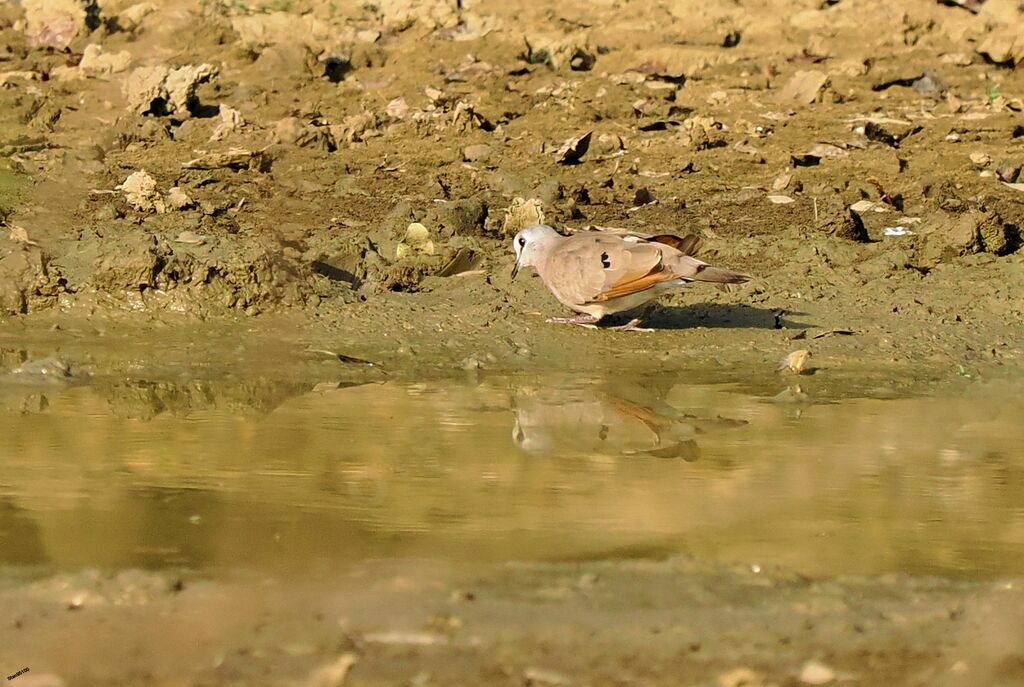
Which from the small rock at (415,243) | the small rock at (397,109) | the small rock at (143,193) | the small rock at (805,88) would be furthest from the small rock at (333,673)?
the small rock at (805,88)

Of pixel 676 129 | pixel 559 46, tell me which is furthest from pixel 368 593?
pixel 559 46

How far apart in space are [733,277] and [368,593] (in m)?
3.76

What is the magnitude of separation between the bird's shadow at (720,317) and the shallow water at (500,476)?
3.97ft

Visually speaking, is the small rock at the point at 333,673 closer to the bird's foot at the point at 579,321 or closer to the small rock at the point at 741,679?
the small rock at the point at 741,679

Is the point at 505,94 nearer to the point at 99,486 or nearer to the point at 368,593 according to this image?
the point at 99,486

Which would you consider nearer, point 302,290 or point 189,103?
point 302,290

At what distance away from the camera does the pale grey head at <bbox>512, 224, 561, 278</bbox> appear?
765cm

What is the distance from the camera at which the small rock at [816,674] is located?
10.6ft

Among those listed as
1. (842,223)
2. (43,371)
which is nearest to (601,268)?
(842,223)

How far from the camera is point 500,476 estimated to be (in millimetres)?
4887

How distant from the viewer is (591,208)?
9211mm

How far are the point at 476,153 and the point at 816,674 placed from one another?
22.9 ft

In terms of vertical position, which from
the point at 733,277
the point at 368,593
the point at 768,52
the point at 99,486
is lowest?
the point at 768,52

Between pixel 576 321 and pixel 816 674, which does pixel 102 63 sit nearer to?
pixel 576 321
